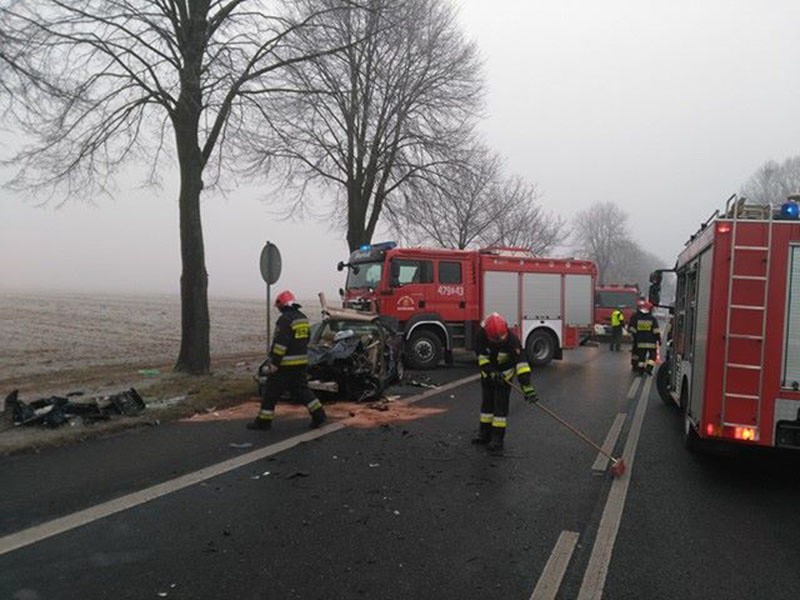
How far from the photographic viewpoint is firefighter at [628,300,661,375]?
1476 cm

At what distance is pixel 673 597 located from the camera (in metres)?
3.72

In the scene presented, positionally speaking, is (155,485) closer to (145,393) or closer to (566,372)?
(145,393)

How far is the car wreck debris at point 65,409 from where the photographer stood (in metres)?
7.70

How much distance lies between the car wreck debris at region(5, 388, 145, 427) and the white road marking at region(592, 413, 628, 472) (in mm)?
5795

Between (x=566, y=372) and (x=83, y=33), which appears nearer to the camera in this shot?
(x=83, y=33)

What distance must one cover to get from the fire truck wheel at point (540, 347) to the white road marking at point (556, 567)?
12178 millimetres

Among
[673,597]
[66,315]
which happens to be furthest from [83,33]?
[66,315]

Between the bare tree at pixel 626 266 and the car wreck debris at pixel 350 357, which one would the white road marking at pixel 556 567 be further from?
the bare tree at pixel 626 266

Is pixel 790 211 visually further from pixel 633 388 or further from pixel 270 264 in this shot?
pixel 270 264

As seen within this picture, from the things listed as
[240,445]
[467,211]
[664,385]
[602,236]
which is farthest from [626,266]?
[240,445]

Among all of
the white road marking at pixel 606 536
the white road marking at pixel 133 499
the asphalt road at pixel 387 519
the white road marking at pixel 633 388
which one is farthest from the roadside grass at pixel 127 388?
the white road marking at pixel 633 388

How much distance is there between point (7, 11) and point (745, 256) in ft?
32.6

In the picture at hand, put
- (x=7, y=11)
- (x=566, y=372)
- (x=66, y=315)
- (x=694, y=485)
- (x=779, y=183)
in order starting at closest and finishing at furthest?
1. (x=694, y=485)
2. (x=7, y=11)
3. (x=566, y=372)
4. (x=66, y=315)
5. (x=779, y=183)

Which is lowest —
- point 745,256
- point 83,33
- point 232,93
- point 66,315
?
point 66,315
